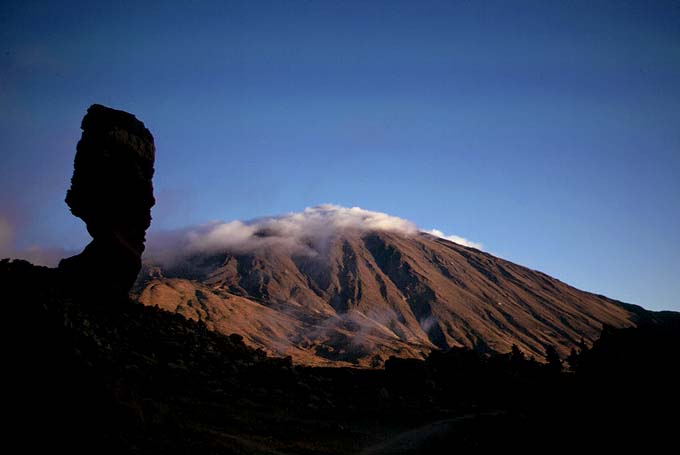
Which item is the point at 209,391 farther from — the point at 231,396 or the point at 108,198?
the point at 108,198

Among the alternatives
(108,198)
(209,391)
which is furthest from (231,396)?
(108,198)

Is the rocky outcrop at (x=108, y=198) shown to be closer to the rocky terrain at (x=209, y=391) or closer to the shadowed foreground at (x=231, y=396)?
the rocky terrain at (x=209, y=391)

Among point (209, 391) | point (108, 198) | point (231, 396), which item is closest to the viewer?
point (209, 391)

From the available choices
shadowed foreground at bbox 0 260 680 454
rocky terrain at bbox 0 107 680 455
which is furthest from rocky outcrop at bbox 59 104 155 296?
shadowed foreground at bbox 0 260 680 454

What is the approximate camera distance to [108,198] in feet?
113

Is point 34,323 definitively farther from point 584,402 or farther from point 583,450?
point 584,402

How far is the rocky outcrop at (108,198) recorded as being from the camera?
33781 millimetres

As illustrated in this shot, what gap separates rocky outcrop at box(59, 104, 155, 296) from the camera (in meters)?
33.8

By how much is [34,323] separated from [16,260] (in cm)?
2863

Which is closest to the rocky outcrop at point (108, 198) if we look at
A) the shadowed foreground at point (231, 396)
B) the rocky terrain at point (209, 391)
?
the rocky terrain at point (209, 391)

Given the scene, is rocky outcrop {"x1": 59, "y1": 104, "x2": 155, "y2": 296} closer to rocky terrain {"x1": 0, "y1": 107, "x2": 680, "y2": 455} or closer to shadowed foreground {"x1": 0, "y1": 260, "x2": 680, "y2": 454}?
rocky terrain {"x1": 0, "y1": 107, "x2": 680, "y2": 455}

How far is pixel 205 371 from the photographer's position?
31.7m

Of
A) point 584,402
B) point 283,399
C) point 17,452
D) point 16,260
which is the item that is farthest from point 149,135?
point 584,402

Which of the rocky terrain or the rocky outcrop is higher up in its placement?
the rocky outcrop
